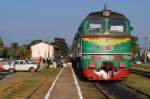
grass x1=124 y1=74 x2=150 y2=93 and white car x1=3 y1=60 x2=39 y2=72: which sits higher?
white car x1=3 y1=60 x2=39 y2=72

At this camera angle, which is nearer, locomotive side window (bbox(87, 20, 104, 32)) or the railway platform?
the railway platform

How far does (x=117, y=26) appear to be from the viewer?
2805 centimetres

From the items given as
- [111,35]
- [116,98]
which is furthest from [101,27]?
[116,98]

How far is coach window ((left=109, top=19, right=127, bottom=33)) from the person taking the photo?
27891mm

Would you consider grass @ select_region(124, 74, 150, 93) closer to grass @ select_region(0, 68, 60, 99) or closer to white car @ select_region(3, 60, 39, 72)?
grass @ select_region(0, 68, 60, 99)

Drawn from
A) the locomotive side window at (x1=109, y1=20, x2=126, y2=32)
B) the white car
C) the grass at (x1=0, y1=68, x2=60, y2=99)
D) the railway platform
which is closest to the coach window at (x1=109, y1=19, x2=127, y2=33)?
the locomotive side window at (x1=109, y1=20, x2=126, y2=32)

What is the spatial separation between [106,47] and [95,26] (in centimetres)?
154

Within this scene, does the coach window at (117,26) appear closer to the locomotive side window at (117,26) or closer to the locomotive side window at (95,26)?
the locomotive side window at (117,26)

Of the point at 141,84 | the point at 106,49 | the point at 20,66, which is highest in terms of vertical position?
the point at 106,49

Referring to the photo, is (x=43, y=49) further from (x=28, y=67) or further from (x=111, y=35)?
(x=111, y=35)

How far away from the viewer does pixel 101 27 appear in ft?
92.0

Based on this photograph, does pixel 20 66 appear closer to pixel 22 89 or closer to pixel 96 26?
pixel 96 26

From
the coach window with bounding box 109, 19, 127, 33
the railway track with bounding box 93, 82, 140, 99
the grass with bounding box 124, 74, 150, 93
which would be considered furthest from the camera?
the coach window with bounding box 109, 19, 127, 33

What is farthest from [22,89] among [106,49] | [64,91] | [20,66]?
[20,66]
